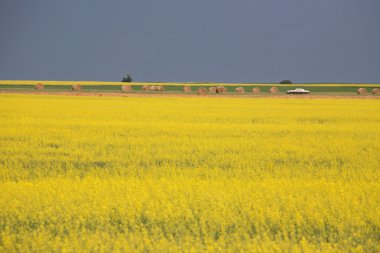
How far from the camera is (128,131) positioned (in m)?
14.4

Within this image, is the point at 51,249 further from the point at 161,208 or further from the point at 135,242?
the point at 161,208

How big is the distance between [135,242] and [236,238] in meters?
0.92

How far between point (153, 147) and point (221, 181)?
3975 mm

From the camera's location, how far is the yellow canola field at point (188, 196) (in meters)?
4.88

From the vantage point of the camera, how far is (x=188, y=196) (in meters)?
6.24

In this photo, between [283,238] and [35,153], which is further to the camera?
[35,153]

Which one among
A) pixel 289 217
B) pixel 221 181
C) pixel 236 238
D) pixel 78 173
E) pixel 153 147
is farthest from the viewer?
pixel 153 147

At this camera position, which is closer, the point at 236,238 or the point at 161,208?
the point at 236,238

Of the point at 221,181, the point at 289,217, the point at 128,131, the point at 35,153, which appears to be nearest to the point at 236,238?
the point at 289,217

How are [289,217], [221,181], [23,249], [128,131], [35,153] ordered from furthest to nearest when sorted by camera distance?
[128,131] < [35,153] < [221,181] < [289,217] < [23,249]

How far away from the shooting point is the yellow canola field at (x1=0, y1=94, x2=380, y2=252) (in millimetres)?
4883

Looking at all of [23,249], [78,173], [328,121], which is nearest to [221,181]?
[78,173]

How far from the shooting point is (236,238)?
16.2 ft

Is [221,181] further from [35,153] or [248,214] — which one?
[35,153]
